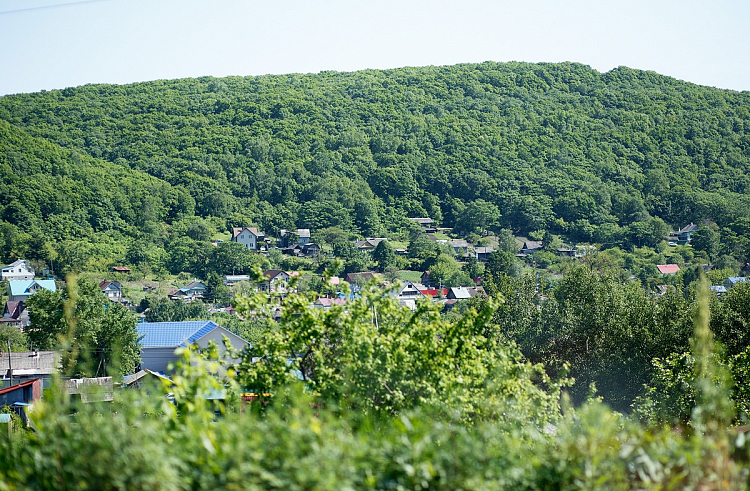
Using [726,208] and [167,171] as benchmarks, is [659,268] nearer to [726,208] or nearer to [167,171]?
[726,208]

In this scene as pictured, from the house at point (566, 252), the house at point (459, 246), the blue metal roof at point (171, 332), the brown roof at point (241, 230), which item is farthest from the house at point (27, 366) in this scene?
the house at point (566, 252)

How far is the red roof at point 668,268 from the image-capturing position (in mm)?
71875

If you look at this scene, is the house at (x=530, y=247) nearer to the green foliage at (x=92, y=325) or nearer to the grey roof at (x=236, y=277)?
the grey roof at (x=236, y=277)

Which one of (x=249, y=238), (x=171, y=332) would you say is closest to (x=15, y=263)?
(x=249, y=238)

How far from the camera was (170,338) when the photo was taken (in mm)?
31578

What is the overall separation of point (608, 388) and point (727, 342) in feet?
12.2

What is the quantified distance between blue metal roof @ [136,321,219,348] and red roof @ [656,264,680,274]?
176 ft

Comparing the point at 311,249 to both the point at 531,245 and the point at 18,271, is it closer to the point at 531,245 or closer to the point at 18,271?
the point at 531,245

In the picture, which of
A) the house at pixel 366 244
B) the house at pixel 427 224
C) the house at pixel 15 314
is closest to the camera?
the house at pixel 15 314

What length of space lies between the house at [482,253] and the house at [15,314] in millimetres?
48656

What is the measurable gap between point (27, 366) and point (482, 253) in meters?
64.7

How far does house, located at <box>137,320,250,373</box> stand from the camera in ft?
97.9

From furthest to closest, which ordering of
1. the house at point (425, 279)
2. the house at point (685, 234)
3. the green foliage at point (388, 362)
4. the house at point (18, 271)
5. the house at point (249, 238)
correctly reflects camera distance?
the house at point (685, 234), the house at point (249, 238), the house at point (425, 279), the house at point (18, 271), the green foliage at point (388, 362)

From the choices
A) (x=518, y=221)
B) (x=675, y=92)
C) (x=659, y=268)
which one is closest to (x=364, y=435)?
(x=659, y=268)
